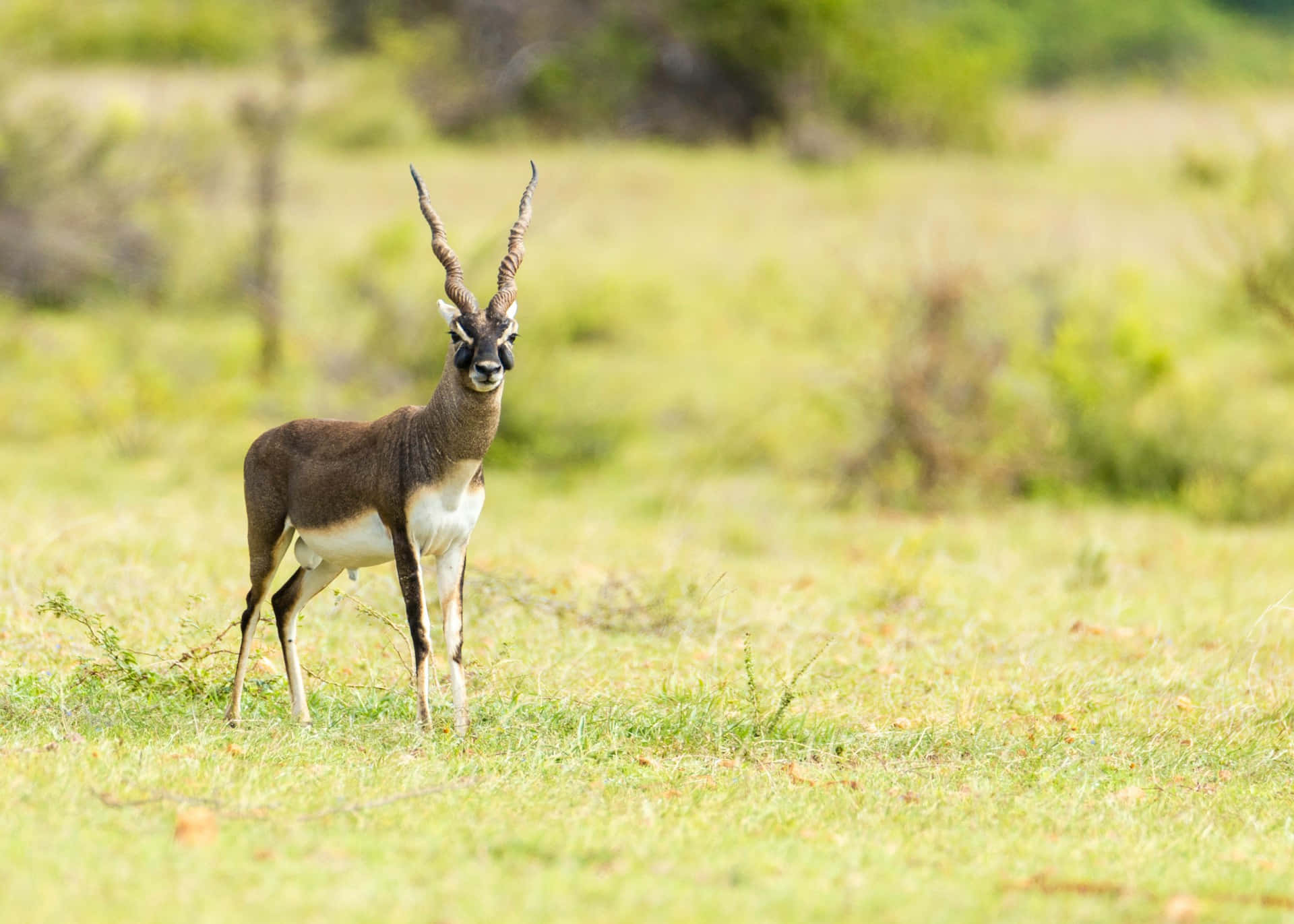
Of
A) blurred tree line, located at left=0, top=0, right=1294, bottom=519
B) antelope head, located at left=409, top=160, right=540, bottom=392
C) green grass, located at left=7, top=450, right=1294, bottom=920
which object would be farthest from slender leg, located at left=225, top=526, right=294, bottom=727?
blurred tree line, located at left=0, top=0, right=1294, bottom=519

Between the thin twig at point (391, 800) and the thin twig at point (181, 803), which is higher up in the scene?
the thin twig at point (181, 803)

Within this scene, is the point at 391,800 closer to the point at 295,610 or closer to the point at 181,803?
the point at 181,803

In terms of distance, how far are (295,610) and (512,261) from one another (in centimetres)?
156

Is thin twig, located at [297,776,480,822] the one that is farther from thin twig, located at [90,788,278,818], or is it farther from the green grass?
thin twig, located at [90,788,278,818]

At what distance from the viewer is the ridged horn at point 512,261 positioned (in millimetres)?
5594

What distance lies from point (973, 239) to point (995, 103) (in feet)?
53.0

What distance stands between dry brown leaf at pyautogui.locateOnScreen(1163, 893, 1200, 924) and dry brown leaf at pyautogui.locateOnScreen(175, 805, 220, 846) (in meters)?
2.53

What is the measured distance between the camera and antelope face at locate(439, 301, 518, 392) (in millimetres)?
5473

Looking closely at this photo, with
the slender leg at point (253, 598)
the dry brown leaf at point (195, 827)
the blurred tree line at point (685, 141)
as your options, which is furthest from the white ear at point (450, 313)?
the blurred tree line at point (685, 141)

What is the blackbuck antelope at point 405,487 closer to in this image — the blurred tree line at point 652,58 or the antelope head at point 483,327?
the antelope head at point 483,327


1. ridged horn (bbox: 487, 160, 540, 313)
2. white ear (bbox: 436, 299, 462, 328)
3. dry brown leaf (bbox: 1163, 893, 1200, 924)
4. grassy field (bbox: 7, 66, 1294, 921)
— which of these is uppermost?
ridged horn (bbox: 487, 160, 540, 313)

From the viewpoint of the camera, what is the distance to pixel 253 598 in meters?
6.10

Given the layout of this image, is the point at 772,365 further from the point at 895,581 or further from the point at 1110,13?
the point at 1110,13

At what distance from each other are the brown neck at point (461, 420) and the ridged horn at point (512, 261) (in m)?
0.26
